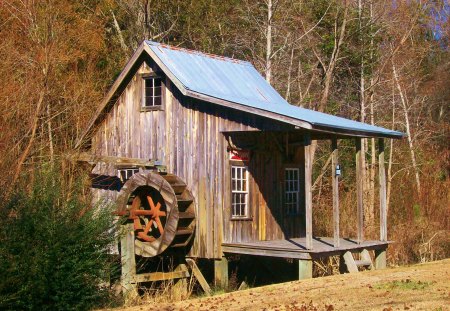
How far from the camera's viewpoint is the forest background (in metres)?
24.1

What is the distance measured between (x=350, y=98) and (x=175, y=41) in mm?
8001

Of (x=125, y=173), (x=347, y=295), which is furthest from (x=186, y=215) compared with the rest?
(x=347, y=295)

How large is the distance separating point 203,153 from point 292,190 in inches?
127

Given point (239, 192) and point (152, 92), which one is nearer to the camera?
point (239, 192)

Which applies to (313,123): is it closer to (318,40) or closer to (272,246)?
(272,246)

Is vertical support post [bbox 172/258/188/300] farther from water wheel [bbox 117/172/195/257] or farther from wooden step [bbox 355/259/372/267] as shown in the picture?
wooden step [bbox 355/259/372/267]

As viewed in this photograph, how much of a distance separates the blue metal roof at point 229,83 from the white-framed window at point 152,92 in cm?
69

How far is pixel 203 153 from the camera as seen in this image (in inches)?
781

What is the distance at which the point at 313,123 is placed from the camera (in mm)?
17016

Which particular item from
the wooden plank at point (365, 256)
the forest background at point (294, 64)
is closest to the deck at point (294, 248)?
the wooden plank at point (365, 256)

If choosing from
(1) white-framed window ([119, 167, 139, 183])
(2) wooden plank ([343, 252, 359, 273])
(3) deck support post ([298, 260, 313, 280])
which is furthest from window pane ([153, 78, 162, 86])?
(2) wooden plank ([343, 252, 359, 273])

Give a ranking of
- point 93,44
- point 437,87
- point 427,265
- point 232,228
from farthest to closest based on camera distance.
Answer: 1. point 437,87
2. point 93,44
3. point 232,228
4. point 427,265

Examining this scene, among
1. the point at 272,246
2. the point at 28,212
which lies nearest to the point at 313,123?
the point at 272,246

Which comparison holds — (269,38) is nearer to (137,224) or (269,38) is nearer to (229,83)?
(229,83)
